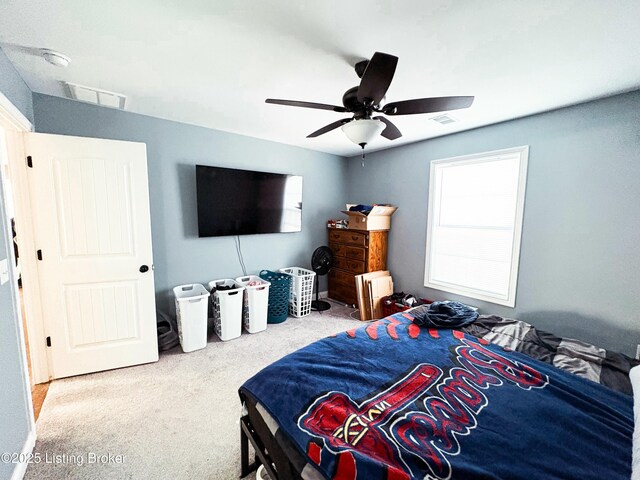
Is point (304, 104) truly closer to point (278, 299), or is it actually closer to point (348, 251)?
point (278, 299)

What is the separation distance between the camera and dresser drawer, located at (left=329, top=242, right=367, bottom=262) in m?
3.70

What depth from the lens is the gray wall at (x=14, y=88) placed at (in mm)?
1626

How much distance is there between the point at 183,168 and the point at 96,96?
3.04ft

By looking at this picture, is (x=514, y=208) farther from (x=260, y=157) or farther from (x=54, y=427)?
(x=54, y=427)

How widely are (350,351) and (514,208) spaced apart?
7.90ft

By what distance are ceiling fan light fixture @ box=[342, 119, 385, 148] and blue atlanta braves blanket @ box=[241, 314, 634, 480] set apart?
142 centimetres

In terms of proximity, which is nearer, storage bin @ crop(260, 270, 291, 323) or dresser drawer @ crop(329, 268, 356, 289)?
storage bin @ crop(260, 270, 291, 323)

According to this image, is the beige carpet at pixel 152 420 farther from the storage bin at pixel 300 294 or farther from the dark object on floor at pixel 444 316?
the dark object on floor at pixel 444 316

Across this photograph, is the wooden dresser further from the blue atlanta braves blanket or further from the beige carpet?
the blue atlanta braves blanket

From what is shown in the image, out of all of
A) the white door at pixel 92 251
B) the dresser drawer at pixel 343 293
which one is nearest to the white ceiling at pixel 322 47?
the white door at pixel 92 251

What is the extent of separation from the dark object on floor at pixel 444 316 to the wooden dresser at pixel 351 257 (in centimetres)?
145

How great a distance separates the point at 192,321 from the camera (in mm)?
2619

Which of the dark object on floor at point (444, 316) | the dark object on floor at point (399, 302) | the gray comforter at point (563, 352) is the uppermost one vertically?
the dark object on floor at point (444, 316)

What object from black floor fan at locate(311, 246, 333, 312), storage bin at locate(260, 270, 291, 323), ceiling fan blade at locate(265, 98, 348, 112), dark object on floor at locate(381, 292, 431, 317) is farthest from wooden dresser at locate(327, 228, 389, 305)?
ceiling fan blade at locate(265, 98, 348, 112)
